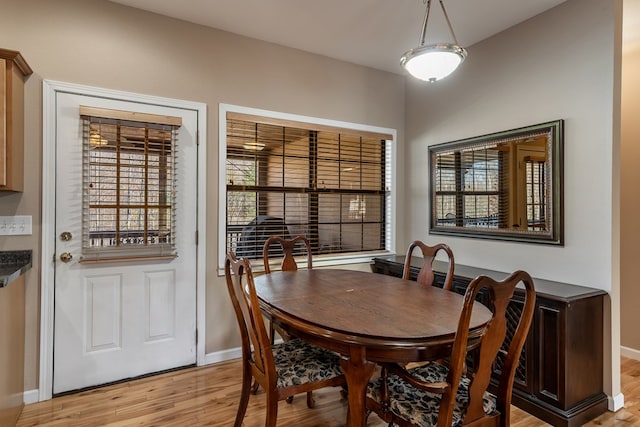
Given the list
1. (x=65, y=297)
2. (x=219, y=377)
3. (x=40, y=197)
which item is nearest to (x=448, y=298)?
(x=219, y=377)

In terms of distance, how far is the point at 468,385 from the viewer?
1523 millimetres

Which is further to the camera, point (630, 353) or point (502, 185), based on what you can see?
point (630, 353)

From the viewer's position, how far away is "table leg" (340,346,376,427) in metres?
1.52

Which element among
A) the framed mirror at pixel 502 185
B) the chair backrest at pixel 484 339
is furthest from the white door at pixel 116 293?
the framed mirror at pixel 502 185

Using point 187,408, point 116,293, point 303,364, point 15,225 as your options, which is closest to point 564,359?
point 303,364

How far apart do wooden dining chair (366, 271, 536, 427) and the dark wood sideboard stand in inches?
35.8

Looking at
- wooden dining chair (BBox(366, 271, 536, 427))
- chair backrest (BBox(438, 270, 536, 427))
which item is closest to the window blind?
wooden dining chair (BBox(366, 271, 536, 427))

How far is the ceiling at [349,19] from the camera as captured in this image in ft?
8.67

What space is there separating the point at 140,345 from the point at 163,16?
2574mm

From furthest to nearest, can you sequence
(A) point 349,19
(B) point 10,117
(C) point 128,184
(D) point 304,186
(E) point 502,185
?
(D) point 304,186 < (E) point 502,185 < (A) point 349,19 < (C) point 128,184 < (B) point 10,117

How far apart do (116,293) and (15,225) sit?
30.6 inches

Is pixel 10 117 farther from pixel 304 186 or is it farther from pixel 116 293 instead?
pixel 304 186

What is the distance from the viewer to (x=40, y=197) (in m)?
2.42

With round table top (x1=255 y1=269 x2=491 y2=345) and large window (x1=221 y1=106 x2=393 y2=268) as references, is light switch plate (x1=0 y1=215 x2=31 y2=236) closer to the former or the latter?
large window (x1=221 y1=106 x2=393 y2=268)
